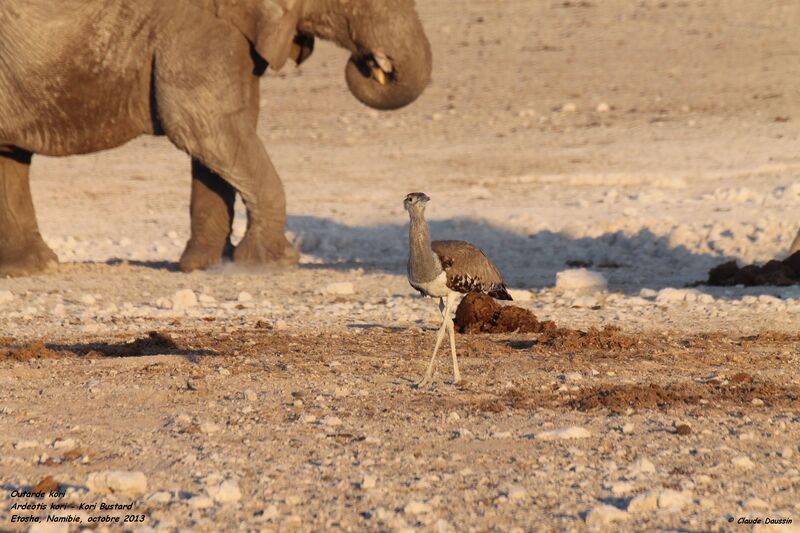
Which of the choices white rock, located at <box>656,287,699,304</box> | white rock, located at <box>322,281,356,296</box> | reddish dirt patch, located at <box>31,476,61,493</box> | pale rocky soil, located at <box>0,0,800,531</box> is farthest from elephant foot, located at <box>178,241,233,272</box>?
reddish dirt patch, located at <box>31,476,61,493</box>

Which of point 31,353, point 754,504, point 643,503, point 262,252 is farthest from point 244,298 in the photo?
point 754,504

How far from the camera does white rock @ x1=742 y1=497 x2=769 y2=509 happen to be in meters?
5.37

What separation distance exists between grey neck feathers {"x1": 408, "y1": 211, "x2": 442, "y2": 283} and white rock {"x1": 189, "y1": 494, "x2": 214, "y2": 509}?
7.46 ft

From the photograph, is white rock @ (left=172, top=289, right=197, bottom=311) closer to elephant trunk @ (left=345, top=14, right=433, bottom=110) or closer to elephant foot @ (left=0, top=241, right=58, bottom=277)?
elephant foot @ (left=0, top=241, right=58, bottom=277)

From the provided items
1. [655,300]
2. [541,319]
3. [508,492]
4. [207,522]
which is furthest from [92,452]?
[655,300]

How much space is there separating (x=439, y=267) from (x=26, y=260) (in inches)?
232

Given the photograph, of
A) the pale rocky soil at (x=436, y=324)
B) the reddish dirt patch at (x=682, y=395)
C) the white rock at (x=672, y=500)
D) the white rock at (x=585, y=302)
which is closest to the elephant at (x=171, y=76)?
the pale rocky soil at (x=436, y=324)

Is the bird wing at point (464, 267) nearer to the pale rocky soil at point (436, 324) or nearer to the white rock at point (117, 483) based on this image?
the pale rocky soil at point (436, 324)

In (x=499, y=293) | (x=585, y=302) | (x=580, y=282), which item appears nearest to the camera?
(x=499, y=293)

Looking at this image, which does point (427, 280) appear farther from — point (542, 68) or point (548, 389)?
point (542, 68)

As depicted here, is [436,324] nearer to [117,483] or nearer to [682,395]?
[682,395]

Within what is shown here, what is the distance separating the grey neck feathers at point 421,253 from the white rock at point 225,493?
2178mm

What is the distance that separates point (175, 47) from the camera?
1177 centimetres

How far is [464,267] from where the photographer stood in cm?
751
